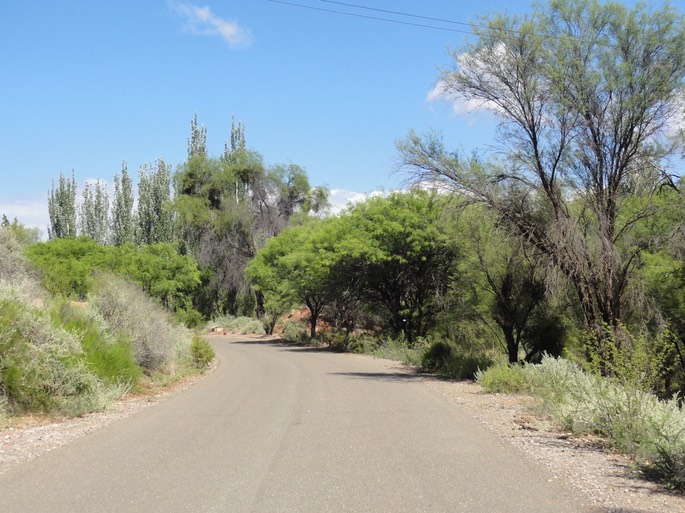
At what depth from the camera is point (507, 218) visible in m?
20.6

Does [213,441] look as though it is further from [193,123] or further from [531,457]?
[193,123]

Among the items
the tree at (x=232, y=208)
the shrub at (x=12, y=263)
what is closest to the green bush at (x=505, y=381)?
the shrub at (x=12, y=263)

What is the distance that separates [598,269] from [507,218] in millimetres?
3153

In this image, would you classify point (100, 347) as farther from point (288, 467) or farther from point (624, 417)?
point (624, 417)

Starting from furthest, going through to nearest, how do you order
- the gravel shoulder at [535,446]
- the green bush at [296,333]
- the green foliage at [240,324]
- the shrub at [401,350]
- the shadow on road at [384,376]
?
1. the green foliage at [240,324]
2. the green bush at [296,333]
3. the shrub at [401,350]
4. the shadow on road at [384,376]
5. the gravel shoulder at [535,446]

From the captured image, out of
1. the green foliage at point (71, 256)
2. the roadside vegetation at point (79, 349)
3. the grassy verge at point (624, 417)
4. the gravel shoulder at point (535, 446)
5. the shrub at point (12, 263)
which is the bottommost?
the gravel shoulder at point (535, 446)

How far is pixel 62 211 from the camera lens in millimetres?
76812

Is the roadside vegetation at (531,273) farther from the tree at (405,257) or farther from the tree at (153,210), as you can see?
the tree at (153,210)

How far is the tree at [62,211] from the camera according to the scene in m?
76.5

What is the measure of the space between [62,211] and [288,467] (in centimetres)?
7544

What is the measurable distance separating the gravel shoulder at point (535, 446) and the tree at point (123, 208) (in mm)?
60826

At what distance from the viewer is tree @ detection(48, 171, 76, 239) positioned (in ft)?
251

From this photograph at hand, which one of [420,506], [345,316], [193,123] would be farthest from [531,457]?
[193,123]

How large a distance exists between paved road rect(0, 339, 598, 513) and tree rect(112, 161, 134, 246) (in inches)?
2509
